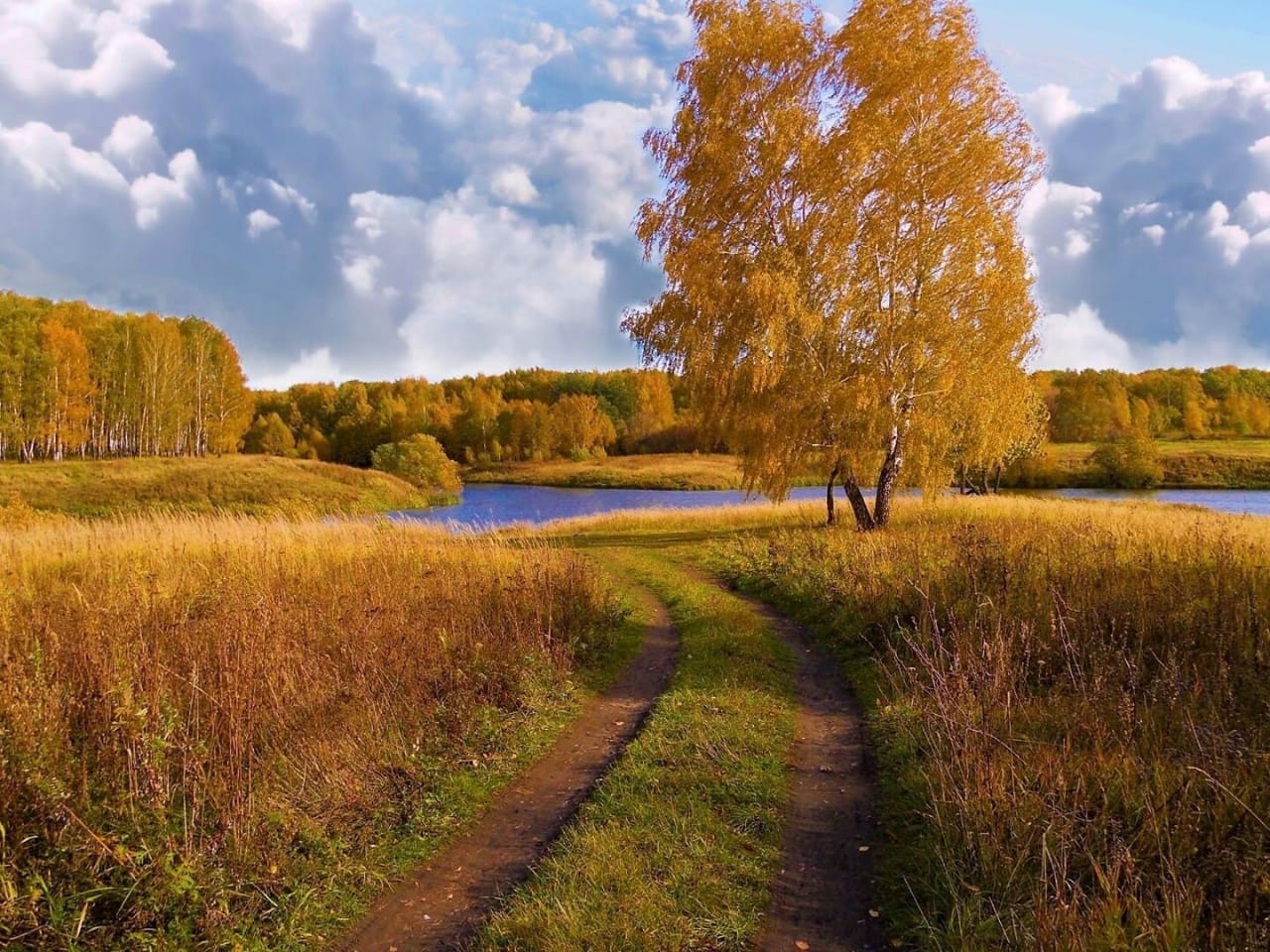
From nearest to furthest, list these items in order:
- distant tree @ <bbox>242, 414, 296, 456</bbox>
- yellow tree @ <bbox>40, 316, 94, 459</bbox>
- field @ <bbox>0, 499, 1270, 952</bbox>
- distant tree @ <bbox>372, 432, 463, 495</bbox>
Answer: field @ <bbox>0, 499, 1270, 952</bbox> < yellow tree @ <bbox>40, 316, 94, 459</bbox> < distant tree @ <bbox>372, 432, 463, 495</bbox> < distant tree @ <bbox>242, 414, 296, 456</bbox>

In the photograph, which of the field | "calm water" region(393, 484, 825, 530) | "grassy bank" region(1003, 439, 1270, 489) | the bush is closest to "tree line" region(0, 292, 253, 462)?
"calm water" region(393, 484, 825, 530)

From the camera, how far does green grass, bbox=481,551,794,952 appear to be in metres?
3.80

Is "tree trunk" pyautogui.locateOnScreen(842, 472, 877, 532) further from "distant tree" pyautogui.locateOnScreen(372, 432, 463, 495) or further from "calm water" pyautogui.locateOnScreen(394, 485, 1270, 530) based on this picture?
"distant tree" pyautogui.locateOnScreen(372, 432, 463, 495)

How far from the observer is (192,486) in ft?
149

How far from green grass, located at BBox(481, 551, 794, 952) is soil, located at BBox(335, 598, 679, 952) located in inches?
9.9

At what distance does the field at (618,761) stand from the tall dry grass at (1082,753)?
3 centimetres

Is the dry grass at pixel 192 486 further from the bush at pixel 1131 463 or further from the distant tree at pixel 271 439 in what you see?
the bush at pixel 1131 463

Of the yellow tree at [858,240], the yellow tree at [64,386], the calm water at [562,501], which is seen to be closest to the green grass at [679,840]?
the yellow tree at [858,240]

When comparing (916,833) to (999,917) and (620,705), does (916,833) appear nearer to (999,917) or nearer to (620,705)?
(999,917)

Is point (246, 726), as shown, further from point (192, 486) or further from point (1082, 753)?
point (192, 486)

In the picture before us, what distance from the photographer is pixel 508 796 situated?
568 centimetres

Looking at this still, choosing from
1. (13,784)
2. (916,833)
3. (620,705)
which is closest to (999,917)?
(916,833)

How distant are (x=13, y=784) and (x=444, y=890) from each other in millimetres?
2684

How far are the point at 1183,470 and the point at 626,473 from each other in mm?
51781
